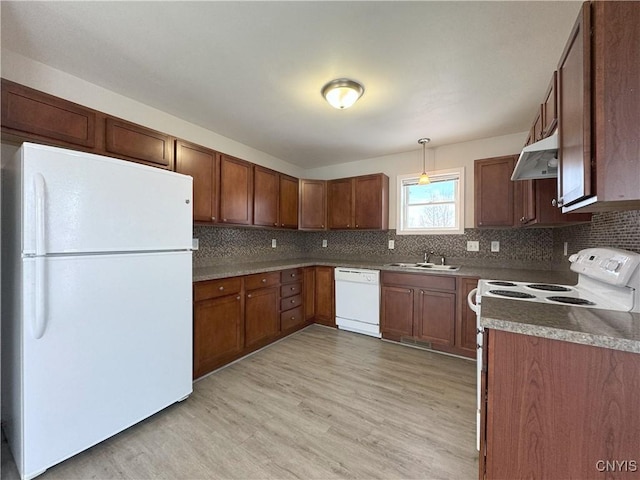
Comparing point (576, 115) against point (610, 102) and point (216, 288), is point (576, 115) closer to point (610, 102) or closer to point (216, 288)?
point (610, 102)

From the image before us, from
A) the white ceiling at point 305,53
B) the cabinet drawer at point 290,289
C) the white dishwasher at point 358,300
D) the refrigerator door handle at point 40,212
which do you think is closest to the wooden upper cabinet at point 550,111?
the white ceiling at point 305,53

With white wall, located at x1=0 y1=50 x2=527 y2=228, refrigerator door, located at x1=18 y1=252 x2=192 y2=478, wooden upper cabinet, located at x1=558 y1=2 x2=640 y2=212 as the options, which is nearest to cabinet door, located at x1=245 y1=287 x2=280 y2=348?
refrigerator door, located at x1=18 y1=252 x2=192 y2=478

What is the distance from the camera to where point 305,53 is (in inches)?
65.7

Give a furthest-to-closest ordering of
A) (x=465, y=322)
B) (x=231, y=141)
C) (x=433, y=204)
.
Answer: (x=433, y=204) → (x=231, y=141) → (x=465, y=322)

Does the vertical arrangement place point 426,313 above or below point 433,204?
below

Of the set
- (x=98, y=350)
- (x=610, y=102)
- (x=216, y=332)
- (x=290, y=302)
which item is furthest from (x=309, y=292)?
(x=610, y=102)

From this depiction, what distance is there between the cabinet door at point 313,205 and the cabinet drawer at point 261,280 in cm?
103

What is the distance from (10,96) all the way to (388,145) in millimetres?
3279

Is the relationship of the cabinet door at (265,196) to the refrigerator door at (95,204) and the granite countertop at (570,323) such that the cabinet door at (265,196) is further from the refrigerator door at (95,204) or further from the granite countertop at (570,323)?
the granite countertop at (570,323)

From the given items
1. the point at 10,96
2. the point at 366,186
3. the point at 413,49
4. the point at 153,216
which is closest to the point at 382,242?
the point at 366,186

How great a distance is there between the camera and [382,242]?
3.78m

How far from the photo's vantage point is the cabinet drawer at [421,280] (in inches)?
107

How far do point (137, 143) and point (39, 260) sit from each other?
1175 millimetres

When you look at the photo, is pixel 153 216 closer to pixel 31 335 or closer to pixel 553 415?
pixel 31 335
